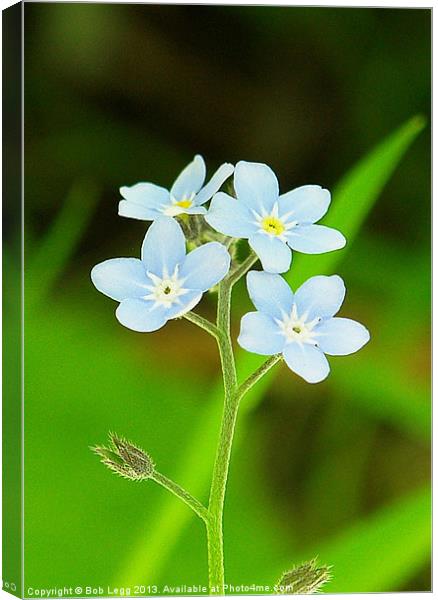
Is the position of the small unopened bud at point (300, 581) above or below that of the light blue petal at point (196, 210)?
below

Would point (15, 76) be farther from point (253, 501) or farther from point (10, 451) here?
point (253, 501)

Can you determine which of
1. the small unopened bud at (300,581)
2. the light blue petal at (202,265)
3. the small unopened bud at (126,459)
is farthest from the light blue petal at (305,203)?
the small unopened bud at (300,581)

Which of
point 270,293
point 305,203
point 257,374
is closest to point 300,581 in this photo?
point 257,374

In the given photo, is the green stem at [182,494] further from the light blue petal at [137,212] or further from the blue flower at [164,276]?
the light blue petal at [137,212]

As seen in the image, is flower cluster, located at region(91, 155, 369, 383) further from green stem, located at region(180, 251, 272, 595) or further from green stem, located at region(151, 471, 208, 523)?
green stem, located at region(151, 471, 208, 523)

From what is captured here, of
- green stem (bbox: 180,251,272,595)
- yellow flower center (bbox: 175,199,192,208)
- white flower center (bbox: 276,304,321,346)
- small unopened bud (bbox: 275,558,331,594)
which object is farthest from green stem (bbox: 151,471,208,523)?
yellow flower center (bbox: 175,199,192,208)

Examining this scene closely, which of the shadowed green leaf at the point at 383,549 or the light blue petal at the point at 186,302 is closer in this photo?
the light blue petal at the point at 186,302

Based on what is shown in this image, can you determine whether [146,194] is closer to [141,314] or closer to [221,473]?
[141,314]

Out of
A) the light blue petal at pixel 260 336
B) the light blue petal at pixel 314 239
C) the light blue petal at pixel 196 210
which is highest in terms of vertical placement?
the light blue petal at pixel 196 210
